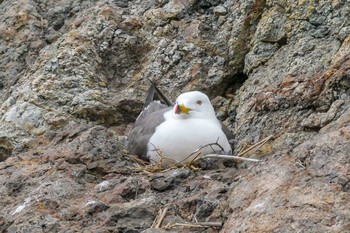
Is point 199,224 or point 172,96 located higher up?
point 199,224

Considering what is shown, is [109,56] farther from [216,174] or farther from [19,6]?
[216,174]

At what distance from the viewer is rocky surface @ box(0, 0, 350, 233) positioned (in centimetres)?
437

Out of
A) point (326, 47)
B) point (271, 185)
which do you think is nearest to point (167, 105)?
point (326, 47)

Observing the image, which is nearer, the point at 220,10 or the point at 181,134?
the point at 181,134

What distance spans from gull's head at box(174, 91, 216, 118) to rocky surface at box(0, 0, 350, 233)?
0.27 meters

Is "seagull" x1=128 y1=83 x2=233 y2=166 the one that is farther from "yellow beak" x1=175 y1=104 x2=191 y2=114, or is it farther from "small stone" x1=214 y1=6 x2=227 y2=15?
"small stone" x1=214 y1=6 x2=227 y2=15

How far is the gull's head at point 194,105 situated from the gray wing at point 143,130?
0.71 feet

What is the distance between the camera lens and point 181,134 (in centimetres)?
651

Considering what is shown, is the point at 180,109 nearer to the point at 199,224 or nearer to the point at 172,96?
the point at 172,96

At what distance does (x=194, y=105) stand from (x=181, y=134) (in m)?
0.43

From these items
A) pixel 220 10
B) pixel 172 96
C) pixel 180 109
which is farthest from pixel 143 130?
pixel 220 10

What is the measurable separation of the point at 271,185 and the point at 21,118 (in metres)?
3.64

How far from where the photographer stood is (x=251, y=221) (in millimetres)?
4105

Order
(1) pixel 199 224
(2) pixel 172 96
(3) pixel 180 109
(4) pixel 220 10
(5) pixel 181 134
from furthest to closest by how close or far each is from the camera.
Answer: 1. (4) pixel 220 10
2. (2) pixel 172 96
3. (3) pixel 180 109
4. (5) pixel 181 134
5. (1) pixel 199 224
